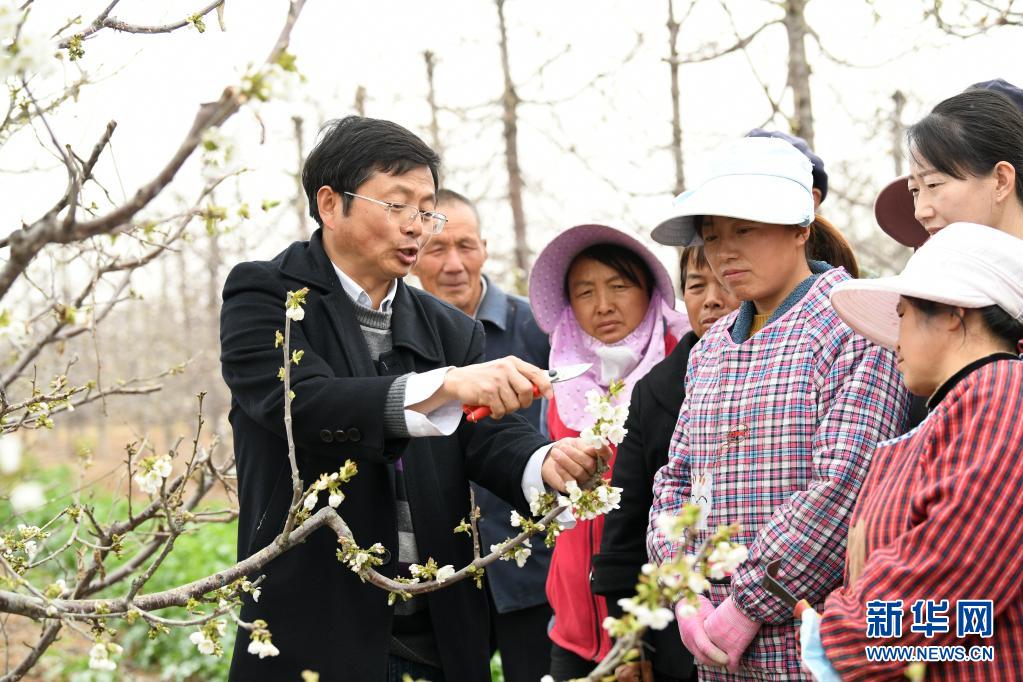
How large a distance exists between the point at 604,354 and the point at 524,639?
3.67 ft

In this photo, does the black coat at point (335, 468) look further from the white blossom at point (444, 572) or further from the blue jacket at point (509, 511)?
the blue jacket at point (509, 511)

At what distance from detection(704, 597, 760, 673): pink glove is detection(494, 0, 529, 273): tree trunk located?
8113 millimetres

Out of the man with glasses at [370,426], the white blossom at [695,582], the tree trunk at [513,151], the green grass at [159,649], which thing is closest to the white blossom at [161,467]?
the man with glasses at [370,426]

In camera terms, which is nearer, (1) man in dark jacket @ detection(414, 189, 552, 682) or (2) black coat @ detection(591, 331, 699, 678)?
(2) black coat @ detection(591, 331, 699, 678)

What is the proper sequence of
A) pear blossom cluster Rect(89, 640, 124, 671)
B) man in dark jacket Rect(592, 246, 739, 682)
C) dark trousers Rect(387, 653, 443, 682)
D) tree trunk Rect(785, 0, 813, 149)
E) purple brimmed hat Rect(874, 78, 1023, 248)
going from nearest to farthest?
pear blossom cluster Rect(89, 640, 124, 671), dark trousers Rect(387, 653, 443, 682), man in dark jacket Rect(592, 246, 739, 682), purple brimmed hat Rect(874, 78, 1023, 248), tree trunk Rect(785, 0, 813, 149)

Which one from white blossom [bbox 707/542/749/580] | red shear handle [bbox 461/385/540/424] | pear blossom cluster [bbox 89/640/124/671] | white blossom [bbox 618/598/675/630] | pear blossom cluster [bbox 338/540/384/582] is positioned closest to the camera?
white blossom [bbox 618/598/675/630]

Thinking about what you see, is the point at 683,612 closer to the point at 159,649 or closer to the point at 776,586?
the point at 776,586

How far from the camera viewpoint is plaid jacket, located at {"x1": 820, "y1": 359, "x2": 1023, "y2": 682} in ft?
6.14

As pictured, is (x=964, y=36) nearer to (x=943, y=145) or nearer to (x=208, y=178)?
(x=943, y=145)

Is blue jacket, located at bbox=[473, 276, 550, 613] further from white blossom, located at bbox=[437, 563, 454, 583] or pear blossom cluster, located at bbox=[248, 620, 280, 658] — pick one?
pear blossom cluster, located at bbox=[248, 620, 280, 658]

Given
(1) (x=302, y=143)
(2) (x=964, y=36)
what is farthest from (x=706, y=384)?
(1) (x=302, y=143)

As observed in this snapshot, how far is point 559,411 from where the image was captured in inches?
145

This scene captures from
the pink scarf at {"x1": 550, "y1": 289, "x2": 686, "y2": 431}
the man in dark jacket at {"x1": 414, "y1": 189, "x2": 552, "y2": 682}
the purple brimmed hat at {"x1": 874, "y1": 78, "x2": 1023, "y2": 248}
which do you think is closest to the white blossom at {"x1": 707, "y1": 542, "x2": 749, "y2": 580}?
the purple brimmed hat at {"x1": 874, "y1": 78, "x2": 1023, "y2": 248}

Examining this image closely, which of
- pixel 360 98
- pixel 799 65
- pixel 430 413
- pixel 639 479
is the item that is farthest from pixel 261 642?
pixel 360 98
